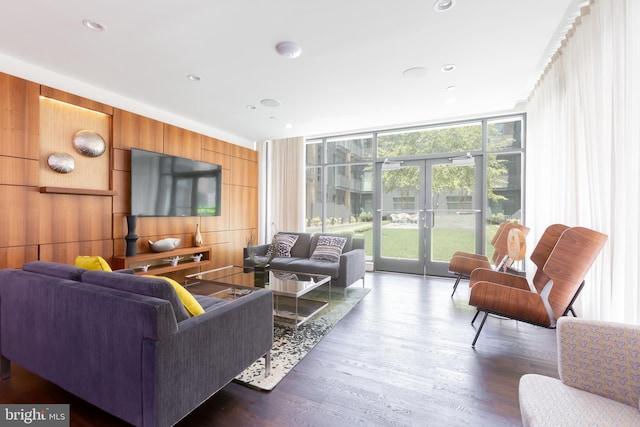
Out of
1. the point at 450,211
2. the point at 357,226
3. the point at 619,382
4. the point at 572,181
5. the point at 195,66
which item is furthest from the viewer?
the point at 357,226

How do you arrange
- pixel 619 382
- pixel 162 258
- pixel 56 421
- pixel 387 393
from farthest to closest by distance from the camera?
1. pixel 162 258
2. pixel 387 393
3. pixel 56 421
4. pixel 619 382

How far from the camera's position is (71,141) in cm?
320

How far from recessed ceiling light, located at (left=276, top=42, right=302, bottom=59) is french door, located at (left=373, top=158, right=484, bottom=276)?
10.2 feet

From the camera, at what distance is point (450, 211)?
4832 millimetres

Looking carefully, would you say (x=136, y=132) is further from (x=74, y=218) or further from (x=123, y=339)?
(x=123, y=339)

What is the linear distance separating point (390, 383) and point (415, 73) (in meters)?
3.06

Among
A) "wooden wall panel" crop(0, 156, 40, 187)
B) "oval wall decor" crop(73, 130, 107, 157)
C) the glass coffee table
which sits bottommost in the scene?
the glass coffee table

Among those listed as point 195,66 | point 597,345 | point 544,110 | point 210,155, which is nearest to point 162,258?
point 210,155

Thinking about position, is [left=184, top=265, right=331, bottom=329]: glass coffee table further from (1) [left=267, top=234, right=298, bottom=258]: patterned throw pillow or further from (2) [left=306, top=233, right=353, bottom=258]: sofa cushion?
(2) [left=306, top=233, right=353, bottom=258]: sofa cushion

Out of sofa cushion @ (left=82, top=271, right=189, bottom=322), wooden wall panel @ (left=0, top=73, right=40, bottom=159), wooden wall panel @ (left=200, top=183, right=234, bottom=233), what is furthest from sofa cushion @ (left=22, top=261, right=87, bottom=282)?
wooden wall panel @ (left=200, top=183, right=234, bottom=233)

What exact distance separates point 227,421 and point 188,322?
664mm

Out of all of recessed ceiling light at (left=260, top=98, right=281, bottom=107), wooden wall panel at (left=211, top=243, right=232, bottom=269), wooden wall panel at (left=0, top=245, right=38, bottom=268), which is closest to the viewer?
wooden wall panel at (left=0, top=245, right=38, bottom=268)

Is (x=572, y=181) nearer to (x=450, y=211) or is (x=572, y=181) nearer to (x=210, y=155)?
(x=450, y=211)

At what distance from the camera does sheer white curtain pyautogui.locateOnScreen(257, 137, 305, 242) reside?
19.3 ft
